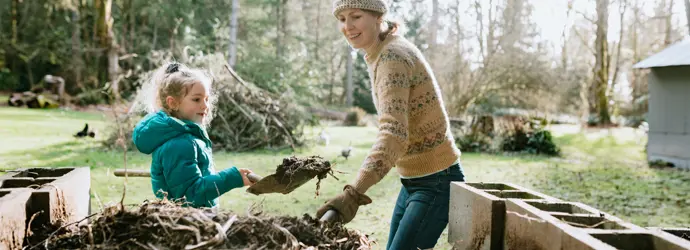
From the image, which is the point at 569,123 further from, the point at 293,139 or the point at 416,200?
the point at 416,200

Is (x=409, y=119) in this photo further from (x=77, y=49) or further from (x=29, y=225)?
(x=77, y=49)

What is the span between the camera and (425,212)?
9.73 feet

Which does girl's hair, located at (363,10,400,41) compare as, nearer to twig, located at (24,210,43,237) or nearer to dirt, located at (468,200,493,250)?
dirt, located at (468,200,493,250)

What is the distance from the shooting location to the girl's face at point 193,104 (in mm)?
3168

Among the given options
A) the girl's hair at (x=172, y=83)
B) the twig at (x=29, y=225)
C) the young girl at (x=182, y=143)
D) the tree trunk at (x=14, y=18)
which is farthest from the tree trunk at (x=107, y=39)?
the twig at (x=29, y=225)

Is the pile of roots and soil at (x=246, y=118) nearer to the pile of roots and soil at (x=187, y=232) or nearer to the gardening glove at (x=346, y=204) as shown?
the gardening glove at (x=346, y=204)

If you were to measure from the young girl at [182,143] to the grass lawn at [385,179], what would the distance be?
4.68 ft

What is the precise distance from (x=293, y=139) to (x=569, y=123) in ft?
68.8

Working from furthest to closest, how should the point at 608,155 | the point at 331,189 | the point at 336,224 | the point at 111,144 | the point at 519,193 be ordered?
1. the point at 608,155
2. the point at 111,144
3. the point at 331,189
4. the point at 519,193
5. the point at 336,224

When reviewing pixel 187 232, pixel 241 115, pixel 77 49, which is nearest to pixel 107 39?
pixel 77 49

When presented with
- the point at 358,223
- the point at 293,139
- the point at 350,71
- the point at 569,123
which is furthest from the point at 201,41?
the point at 358,223

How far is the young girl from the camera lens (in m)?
2.87

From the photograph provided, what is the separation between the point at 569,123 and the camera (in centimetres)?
3091

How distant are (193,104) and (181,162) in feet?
1.29
